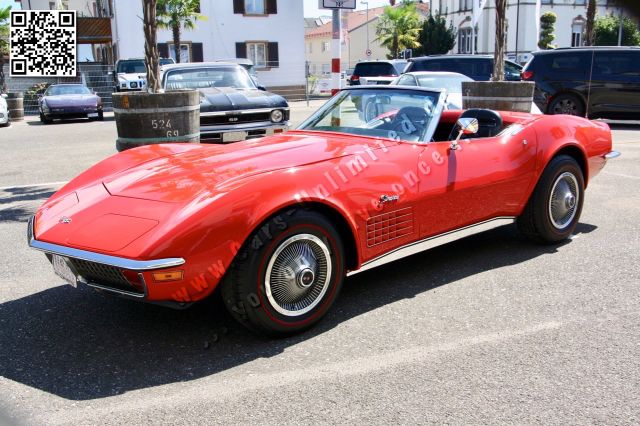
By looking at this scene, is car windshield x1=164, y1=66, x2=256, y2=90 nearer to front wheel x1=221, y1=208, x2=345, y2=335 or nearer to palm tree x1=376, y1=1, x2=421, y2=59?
front wheel x1=221, y1=208, x2=345, y2=335

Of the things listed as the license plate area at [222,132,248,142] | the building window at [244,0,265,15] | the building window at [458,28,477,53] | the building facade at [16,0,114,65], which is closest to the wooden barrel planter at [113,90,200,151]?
the license plate area at [222,132,248,142]

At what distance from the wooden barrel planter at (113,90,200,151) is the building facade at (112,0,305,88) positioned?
26602mm

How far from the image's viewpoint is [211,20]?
33219mm

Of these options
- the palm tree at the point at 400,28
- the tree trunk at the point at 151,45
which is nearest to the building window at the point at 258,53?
the palm tree at the point at 400,28

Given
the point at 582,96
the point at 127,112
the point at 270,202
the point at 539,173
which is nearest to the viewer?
the point at 270,202

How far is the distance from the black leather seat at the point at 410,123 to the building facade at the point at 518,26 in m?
42.2

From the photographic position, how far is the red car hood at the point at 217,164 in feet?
11.2

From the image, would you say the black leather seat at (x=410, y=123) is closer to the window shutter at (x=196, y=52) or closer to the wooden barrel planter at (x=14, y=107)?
the wooden barrel planter at (x=14, y=107)

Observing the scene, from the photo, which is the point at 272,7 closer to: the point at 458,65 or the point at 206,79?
the point at 458,65

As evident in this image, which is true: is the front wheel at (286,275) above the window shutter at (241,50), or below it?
below

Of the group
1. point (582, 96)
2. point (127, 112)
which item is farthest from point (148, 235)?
point (582, 96)

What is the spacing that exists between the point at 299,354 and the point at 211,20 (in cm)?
3237

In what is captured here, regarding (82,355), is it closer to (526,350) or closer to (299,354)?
(299,354)

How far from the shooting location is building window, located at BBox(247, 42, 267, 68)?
1345 inches
